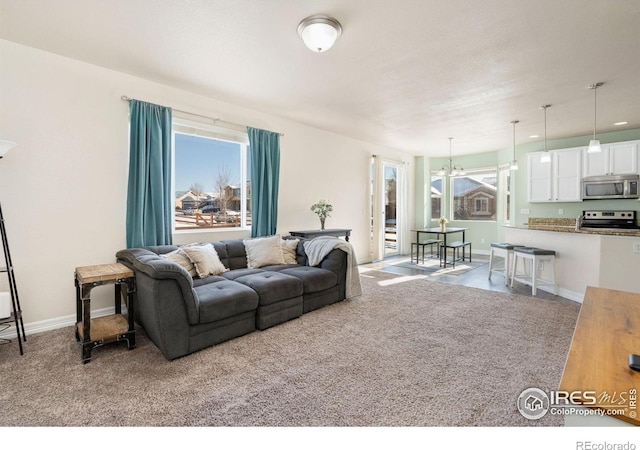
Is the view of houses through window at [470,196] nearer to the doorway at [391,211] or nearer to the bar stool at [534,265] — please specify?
the doorway at [391,211]

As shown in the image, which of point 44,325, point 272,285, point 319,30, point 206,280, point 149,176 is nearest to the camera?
point 319,30

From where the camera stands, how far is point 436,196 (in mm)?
8727

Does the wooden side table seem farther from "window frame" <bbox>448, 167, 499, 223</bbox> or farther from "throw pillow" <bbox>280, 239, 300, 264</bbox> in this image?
"window frame" <bbox>448, 167, 499, 223</bbox>

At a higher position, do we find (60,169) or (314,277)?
→ (60,169)

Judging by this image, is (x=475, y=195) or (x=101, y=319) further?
(x=475, y=195)

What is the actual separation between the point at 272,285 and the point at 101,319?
1.58m

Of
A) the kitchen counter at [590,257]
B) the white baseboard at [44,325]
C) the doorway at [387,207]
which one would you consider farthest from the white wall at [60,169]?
the kitchen counter at [590,257]

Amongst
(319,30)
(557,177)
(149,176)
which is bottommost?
(149,176)

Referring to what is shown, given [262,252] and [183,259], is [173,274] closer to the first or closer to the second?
[183,259]

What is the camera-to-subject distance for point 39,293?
9.75ft

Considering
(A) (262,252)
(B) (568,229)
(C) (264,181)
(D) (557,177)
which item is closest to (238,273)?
(A) (262,252)

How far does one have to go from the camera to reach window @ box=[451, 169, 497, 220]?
796 centimetres
